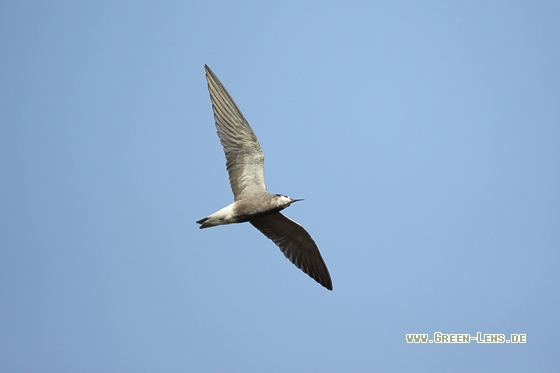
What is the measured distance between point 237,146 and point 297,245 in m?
3.61

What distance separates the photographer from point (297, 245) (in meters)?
18.8

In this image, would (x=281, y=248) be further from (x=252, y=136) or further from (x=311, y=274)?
(x=252, y=136)

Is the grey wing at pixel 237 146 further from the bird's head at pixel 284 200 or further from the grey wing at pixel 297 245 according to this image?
the grey wing at pixel 297 245

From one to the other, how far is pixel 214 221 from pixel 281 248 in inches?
116

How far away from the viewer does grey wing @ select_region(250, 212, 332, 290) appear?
1827 cm

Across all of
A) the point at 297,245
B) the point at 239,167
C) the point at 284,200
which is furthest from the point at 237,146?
the point at 297,245

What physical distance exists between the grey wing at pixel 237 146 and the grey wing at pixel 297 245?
1.37 meters

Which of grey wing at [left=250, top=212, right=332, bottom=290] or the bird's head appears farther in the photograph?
grey wing at [left=250, top=212, right=332, bottom=290]

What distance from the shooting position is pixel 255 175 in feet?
55.7

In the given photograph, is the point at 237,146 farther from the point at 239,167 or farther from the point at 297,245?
the point at 297,245

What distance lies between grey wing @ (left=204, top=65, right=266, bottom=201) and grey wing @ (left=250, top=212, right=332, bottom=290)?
4.48 ft

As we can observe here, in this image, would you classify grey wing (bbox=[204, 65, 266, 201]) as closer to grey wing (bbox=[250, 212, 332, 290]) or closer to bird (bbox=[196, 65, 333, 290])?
bird (bbox=[196, 65, 333, 290])

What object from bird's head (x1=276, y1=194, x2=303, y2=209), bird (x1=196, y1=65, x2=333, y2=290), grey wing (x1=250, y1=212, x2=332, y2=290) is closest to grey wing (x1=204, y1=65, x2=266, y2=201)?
bird (x1=196, y1=65, x2=333, y2=290)

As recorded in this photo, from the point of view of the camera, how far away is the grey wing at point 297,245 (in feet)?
59.9
